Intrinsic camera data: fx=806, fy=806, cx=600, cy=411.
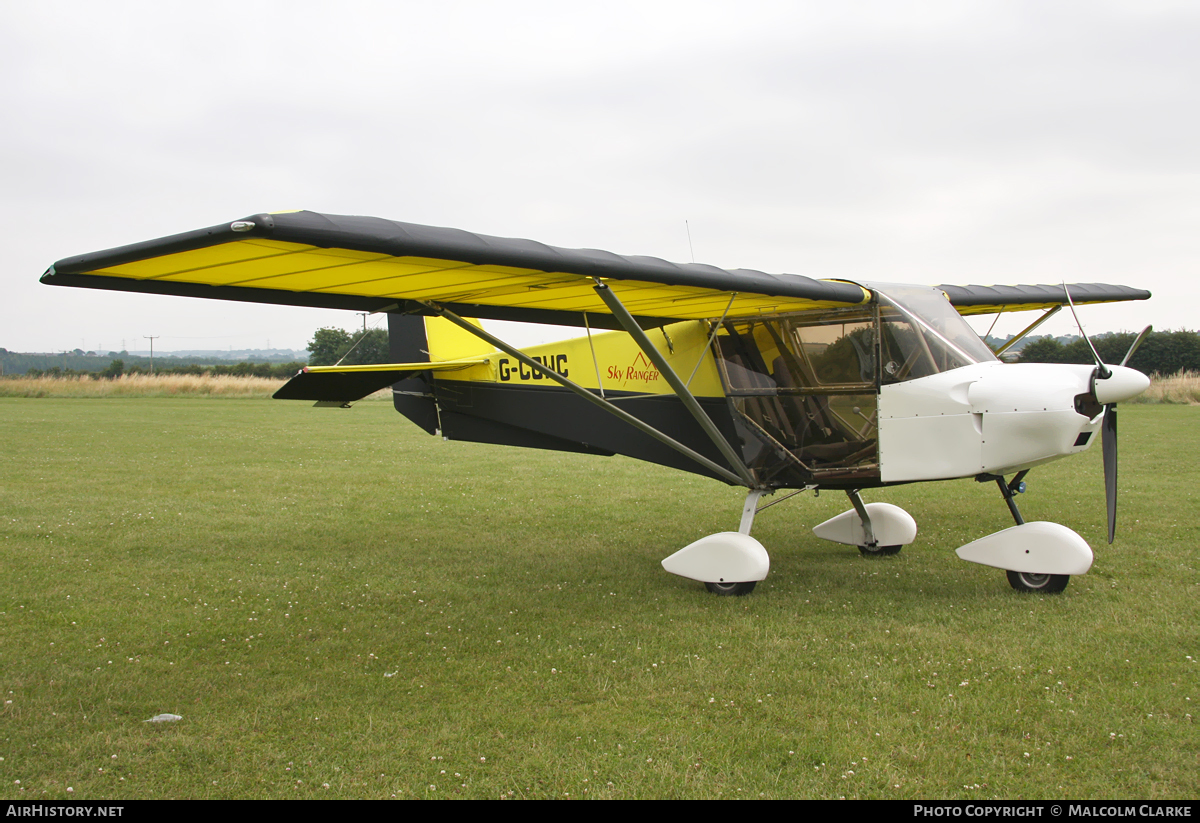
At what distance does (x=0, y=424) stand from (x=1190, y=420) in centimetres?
3232

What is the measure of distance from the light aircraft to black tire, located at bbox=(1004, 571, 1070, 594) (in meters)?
0.01

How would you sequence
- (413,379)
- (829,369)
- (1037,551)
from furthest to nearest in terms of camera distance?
(413,379)
(829,369)
(1037,551)

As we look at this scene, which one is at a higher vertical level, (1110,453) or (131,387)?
(131,387)

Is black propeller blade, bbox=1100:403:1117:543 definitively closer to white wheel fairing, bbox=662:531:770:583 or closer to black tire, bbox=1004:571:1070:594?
black tire, bbox=1004:571:1070:594

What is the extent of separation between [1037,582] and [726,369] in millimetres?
2919

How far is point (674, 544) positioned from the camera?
835cm

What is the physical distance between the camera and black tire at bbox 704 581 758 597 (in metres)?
6.15

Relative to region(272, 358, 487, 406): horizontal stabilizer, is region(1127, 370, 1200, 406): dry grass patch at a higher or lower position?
lower


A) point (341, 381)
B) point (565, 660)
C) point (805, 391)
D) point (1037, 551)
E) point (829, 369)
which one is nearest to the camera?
point (565, 660)

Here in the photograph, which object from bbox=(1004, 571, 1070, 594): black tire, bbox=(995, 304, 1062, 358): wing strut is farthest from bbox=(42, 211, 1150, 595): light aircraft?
bbox=(995, 304, 1062, 358): wing strut

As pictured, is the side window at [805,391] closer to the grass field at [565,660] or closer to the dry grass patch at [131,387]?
the grass field at [565,660]

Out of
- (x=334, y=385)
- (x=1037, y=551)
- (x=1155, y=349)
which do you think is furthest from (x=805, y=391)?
(x=1155, y=349)

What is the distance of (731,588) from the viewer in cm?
618

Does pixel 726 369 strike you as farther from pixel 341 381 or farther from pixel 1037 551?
pixel 341 381
